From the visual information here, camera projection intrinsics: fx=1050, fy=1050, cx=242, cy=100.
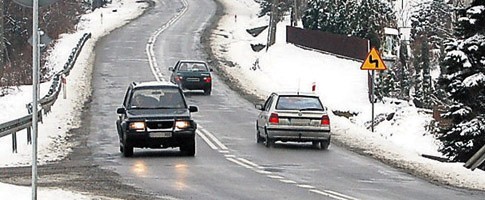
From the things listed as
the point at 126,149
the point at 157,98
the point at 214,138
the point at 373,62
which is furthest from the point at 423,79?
the point at 126,149

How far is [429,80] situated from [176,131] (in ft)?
106

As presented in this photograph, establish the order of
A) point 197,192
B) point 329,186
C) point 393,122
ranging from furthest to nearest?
point 393,122, point 329,186, point 197,192

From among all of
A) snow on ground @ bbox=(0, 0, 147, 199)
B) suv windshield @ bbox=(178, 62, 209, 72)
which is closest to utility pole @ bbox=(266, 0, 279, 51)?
snow on ground @ bbox=(0, 0, 147, 199)

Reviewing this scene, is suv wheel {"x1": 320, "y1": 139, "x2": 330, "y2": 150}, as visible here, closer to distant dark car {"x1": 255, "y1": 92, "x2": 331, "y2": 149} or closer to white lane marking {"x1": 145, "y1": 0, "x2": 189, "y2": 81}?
distant dark car {"x1": 255, "y1": 92, "x2": 331, "y2": 149}

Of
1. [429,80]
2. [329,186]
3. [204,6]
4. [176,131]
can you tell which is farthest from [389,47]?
[204,6]

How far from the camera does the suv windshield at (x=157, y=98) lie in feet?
76.7

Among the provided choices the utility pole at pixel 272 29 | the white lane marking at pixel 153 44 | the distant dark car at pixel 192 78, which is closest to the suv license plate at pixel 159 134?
the distant dark car at pixel 192 78

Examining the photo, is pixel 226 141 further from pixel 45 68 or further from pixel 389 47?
pixel 45 68

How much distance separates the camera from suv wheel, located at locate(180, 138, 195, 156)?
2308 centimetres

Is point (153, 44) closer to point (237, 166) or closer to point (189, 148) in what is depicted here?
point (189, 148)

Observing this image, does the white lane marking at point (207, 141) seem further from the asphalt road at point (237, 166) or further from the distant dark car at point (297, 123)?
the distant dark car at point (297, 123)

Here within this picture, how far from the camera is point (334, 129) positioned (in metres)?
31.8

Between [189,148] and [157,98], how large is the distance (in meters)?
1.33

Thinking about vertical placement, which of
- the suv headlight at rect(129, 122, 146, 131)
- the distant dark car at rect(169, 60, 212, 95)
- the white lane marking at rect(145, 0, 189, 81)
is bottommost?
the suv headlight at rect(129, 122, 146, 131)
